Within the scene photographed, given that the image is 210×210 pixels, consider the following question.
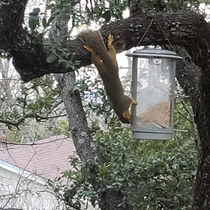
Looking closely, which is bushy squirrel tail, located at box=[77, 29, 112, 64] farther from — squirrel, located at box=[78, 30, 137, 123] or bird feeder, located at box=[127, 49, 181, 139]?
bird feeder, located at box=[127, 49, 181, 139]

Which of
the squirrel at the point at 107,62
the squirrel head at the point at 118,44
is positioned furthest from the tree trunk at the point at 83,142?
the squirrel head at the point at 118,44

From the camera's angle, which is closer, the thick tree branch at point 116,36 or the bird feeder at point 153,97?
the thick tree branch at point 116,36

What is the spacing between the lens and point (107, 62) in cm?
158

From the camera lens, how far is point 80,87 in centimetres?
271

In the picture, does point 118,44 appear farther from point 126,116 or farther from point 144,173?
point 144,173

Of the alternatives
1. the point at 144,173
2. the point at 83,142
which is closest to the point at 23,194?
the point at 83,142

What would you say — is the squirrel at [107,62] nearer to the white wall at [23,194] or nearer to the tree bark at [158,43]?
the tree bark at [158,43]

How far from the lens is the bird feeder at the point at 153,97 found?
1.61 m

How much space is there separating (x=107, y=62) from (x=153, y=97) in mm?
242

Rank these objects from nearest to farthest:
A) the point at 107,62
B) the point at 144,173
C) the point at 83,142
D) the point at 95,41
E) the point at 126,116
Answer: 1. the point at 95,41
2. the point at 107,62
3. the point at 126,116
4. the point at 144,173
5. the point at 83,142

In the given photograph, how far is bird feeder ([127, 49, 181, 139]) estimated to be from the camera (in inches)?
63.4

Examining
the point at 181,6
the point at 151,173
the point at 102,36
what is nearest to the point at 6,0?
the point at 102,36

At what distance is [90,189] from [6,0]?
1.97m

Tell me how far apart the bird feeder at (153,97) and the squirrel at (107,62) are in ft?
0.19
